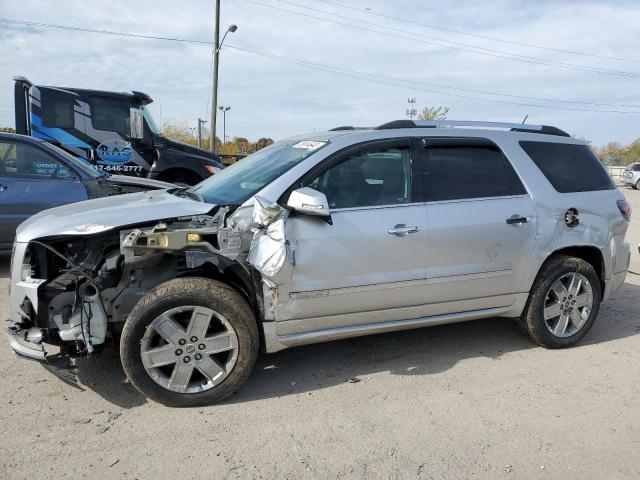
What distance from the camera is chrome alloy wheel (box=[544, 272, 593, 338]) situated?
13.7 feet

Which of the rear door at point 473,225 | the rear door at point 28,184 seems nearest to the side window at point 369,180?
the rear door at point 473,225

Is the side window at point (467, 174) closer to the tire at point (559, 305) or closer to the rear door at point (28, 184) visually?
the tire at point (559, 305)

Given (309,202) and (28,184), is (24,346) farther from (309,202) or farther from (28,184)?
(28,184)

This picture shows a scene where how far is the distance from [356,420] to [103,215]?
6.85 ft

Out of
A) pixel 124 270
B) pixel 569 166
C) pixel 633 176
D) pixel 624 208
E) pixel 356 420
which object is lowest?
pixel 356 420

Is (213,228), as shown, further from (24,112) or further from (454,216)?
(24,112)

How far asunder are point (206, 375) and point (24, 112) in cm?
821

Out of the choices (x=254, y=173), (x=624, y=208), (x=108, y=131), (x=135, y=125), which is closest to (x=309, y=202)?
(x=254, y=173)

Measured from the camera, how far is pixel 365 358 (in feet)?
13.0

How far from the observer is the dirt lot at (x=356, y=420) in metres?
2.65

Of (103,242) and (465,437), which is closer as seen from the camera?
(465,437)

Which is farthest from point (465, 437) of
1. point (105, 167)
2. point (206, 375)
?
point (105, 167)

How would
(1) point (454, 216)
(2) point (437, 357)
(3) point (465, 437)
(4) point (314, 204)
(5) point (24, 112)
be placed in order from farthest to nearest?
(5) point (24, 112) < (2) point (437, 357) < (1) point (454, 216) < (4) point (314, 204) < (3) point (465, 437)

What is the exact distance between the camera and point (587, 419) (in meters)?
3.15
